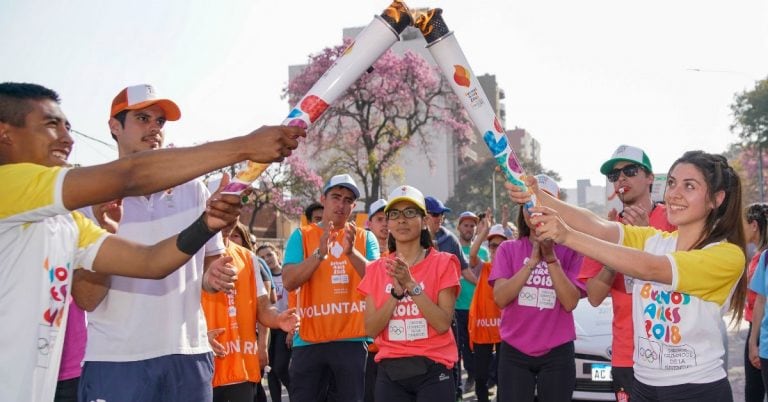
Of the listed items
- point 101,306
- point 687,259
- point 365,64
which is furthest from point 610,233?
point 101,306

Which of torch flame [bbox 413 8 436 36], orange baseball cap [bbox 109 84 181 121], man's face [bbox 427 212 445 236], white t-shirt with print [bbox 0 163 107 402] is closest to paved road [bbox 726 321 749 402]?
man's face [bbox 427 212 445 236]

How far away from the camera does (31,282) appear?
302 centimetres

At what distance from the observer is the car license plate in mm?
7930

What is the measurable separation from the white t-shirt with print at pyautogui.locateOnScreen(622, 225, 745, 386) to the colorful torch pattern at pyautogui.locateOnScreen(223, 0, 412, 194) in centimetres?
174

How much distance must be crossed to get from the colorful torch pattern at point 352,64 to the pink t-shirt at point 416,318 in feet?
7.33

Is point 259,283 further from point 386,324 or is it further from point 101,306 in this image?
point 101,306

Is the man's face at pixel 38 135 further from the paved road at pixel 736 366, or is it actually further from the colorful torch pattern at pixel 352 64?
the paved road at pixel 736 366

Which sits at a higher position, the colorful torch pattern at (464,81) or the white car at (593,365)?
the colorful torch pattern at (464,81)

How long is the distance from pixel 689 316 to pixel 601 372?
4.09m

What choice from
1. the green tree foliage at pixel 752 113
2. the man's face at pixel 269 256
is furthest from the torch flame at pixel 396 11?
the green tree foliage at pixel 752 113

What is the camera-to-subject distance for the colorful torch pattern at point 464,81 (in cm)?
384

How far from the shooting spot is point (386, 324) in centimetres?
550

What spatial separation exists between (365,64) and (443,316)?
237 cm

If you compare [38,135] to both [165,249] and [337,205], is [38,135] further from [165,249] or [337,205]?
[337,205]
